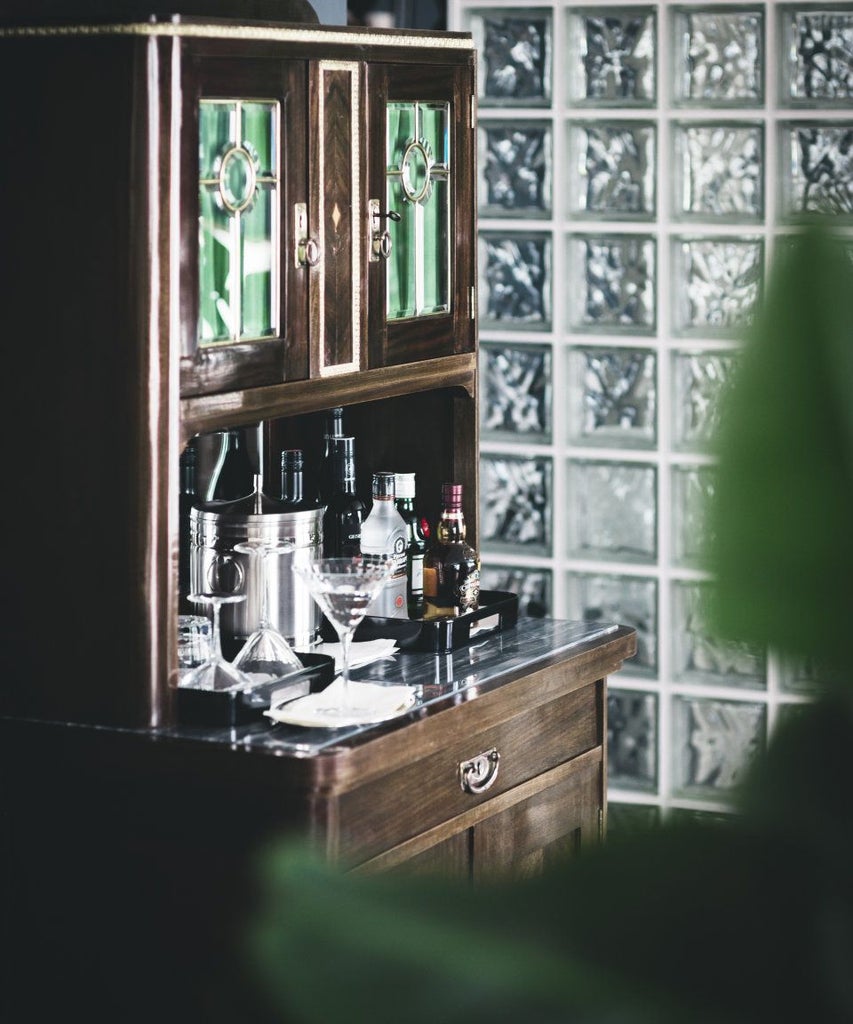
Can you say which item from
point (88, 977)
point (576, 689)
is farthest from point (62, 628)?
point (576, 689)

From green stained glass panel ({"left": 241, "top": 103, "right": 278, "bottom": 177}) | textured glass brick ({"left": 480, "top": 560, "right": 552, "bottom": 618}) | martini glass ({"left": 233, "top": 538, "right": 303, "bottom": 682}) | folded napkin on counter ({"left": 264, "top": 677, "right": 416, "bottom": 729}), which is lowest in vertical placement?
textured glass brick ({"left": 480, "top": 560, "right": 552, "bottom": 618})

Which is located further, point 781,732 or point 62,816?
point 62,816

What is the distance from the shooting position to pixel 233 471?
2379mm

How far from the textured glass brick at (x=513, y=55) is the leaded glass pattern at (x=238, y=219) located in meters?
1.58

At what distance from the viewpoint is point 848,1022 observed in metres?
0.16

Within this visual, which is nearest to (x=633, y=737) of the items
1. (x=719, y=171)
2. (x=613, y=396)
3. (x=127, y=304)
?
(x=613, y=396)

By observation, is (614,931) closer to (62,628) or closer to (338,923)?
(338,923)

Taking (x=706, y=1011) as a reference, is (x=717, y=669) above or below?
below

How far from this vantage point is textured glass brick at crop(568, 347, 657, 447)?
342cm

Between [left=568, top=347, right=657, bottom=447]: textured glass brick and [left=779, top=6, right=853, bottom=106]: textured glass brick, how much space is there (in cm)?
61

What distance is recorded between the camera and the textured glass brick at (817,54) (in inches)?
125

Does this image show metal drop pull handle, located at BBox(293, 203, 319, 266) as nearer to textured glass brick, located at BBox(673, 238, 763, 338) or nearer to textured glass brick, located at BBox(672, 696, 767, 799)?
textured glass brick, located at BBox(673, 238, 763, 338)

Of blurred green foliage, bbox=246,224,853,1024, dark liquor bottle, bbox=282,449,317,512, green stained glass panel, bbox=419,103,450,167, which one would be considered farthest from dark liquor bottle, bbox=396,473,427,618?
blurred green foliage, bbox=246,224,853,1024

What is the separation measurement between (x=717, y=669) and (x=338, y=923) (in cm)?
331
